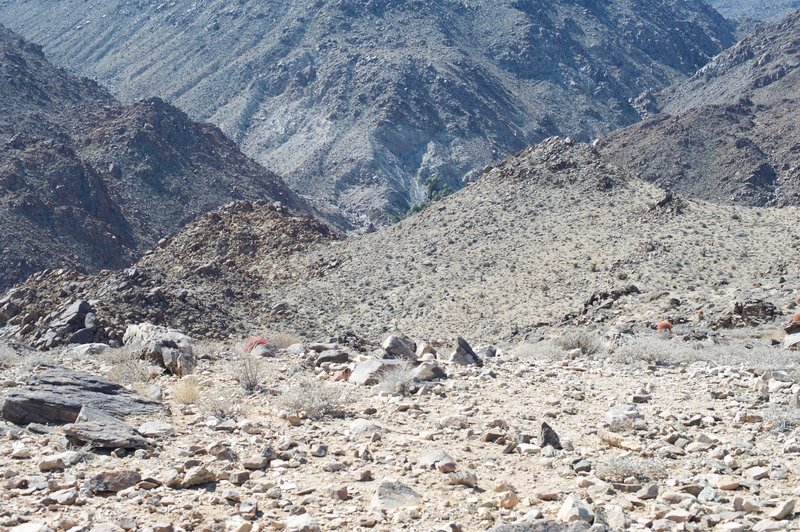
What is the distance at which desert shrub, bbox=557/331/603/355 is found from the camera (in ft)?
43.4

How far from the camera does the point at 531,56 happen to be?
110m

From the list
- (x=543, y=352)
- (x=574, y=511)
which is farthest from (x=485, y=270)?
(x=574, y=511)

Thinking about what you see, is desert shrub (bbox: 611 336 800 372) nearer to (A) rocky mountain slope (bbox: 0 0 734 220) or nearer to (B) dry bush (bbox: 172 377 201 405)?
(B) dry bush (bbox: 172 377 201 405)

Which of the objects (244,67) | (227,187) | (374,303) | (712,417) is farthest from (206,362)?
(244,67)

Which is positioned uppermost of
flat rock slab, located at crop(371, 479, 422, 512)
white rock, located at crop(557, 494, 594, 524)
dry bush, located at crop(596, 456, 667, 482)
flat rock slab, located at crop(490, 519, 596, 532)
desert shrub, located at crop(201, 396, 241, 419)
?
flat rock slab, located at crop(490, 519, 596, 532)

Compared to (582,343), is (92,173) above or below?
above

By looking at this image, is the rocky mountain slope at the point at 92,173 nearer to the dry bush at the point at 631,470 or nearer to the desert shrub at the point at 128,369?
the desert shrub at the point at 128,369

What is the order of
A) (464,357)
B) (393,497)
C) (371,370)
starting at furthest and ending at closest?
1. (464,357)
2. (371,370)
3. (393,497)

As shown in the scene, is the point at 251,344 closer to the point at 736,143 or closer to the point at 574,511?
the point at 574,511

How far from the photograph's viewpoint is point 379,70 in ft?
301

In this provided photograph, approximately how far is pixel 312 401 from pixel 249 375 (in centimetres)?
169

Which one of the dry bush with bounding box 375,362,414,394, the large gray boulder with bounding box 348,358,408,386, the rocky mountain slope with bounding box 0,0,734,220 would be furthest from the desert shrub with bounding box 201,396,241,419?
the rocky mountain slope with bounding box 0,0,734,220

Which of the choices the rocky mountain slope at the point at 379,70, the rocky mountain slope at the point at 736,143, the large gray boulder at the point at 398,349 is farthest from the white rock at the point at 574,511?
the rocky mountain slope at the point at 379,70

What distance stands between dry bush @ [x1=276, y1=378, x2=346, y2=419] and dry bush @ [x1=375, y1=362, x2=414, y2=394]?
2.14ft
